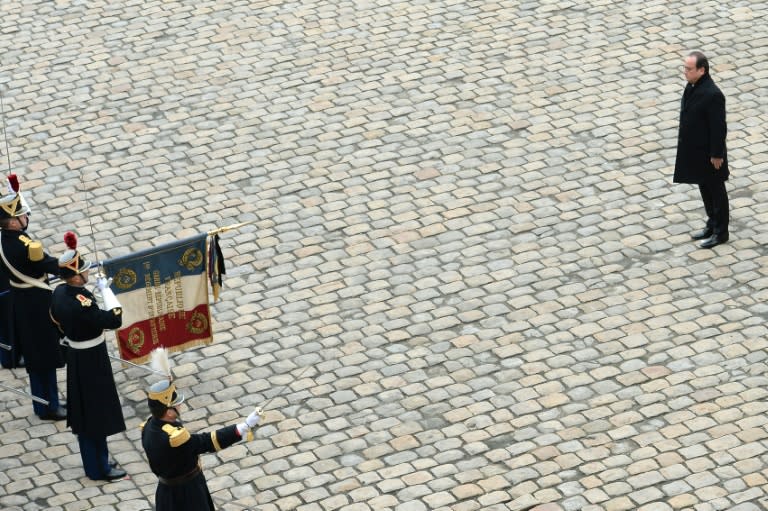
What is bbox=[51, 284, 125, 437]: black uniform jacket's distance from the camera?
9.62 m

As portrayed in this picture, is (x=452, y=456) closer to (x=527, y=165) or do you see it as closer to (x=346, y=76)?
(x=527, y=165)

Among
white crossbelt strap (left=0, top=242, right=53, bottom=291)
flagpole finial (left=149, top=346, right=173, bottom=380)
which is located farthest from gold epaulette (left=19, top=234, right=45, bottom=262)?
flagpole finial (left=149, top=346, right=173, bottom=380)

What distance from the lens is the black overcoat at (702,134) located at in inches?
456

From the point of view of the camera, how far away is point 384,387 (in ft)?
34.4

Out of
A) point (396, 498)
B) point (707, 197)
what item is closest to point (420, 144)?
point (707, 197)

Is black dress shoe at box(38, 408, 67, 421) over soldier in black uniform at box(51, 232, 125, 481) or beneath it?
beneath

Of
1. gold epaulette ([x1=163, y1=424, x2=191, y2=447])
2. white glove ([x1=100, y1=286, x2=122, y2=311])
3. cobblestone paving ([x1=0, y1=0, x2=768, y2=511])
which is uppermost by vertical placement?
white glove ([x1=100, y1=286, x2=122, y2=311])

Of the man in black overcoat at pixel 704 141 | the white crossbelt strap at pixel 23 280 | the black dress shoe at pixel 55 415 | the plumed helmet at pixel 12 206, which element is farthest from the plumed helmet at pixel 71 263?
the man in black overcoat at pixel 704 141

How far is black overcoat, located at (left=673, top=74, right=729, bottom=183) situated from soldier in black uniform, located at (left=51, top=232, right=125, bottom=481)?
468 centimetres

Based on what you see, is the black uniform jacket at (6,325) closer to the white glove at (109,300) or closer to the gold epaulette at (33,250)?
the gold epaulette at (33,250)

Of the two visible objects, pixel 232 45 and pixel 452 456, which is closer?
pixel 452 456

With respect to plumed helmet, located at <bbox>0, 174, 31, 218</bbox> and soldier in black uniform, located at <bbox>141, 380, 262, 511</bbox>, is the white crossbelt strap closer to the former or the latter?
plumed helmet, located at <bbox>0, 174, 31, 218</bbox>

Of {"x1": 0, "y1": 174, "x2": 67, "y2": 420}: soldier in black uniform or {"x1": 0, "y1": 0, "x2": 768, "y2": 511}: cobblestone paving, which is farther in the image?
{"x1": 0, "y1": 174, "x2": 67, "y2": 420}: soldier in black uniform

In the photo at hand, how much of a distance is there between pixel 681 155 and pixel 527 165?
164 cm
